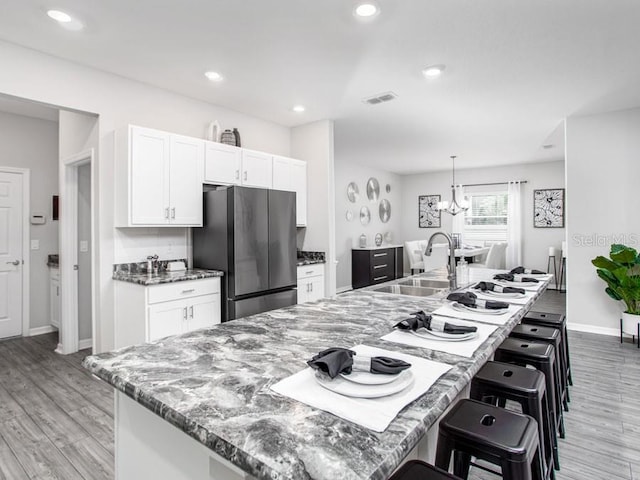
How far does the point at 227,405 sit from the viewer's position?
3.03ft

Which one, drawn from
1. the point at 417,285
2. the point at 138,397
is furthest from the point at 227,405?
the point at 417,285

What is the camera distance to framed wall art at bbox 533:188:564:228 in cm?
768

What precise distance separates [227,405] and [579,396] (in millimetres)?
2998

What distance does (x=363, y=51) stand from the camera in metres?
2.84

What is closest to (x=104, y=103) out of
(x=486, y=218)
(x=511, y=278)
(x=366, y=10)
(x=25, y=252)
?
(x=366, y=10)

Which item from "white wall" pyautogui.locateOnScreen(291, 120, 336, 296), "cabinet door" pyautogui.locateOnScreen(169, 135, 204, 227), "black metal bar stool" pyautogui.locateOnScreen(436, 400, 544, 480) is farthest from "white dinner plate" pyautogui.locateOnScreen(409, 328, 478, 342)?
"white wall" pyautogui.locateOnScreen(291, 120, 336, 296)

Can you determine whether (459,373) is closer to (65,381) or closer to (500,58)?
(500,58)

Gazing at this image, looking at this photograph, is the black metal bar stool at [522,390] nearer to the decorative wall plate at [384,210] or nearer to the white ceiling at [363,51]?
the white ceiling at [363,51]

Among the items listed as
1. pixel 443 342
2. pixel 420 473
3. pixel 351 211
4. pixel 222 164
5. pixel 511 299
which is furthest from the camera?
pixel 351 211

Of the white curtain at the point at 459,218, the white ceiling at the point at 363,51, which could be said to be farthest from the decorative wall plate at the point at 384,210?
the white ceiling at the point at 363,51

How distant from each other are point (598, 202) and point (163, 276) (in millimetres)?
4842

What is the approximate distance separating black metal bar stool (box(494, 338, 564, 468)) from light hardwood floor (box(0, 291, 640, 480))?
0.28 m

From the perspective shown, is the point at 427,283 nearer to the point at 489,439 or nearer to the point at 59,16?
the point at 489,439

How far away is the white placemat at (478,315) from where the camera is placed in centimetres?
170
